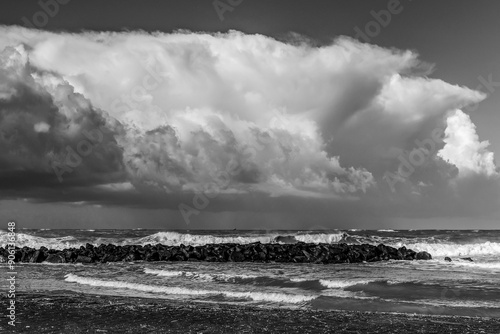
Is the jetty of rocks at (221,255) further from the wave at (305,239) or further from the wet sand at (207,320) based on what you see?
the wet sand at (207,320)

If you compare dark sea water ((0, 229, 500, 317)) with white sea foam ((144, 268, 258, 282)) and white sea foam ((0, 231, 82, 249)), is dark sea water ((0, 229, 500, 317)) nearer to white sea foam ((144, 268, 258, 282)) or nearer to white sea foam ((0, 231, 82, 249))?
white sea foam ((144, 268, 258, 282))

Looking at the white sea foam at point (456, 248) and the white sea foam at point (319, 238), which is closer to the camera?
the white sea foam at point (456, 248)

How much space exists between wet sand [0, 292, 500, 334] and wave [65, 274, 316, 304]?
2592mm

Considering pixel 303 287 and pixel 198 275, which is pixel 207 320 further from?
pixel 198 275

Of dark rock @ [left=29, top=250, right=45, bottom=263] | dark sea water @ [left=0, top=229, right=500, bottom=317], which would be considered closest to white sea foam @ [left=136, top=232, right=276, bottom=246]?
dark rock @ [left=29, top=250, right=45, bottom=263]

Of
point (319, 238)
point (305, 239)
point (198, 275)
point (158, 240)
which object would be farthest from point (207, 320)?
point (319, 238)

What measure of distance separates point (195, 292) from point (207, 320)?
6239 mm

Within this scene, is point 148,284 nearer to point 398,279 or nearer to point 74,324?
point 74,324

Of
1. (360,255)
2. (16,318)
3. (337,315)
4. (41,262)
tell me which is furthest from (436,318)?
(41,262)

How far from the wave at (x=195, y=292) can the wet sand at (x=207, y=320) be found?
259 cm

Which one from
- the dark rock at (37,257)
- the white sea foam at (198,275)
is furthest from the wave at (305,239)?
the white sea foam at (198,275)

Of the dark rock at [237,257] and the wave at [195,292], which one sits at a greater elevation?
the dark rock at [237,257]

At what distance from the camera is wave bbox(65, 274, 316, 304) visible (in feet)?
53.5

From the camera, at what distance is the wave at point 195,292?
1630 centimetres
